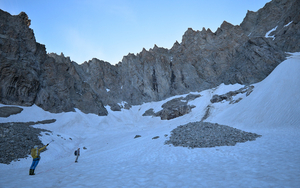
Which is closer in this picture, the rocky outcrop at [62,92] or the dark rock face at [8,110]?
the dark rock face at [8,110]

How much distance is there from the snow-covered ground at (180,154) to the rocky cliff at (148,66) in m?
8.11

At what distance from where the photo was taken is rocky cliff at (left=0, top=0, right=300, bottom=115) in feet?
161

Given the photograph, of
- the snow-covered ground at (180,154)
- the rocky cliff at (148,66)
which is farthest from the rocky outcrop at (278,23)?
the snow-covered ground at (180,154)

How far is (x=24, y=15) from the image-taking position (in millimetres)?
56562

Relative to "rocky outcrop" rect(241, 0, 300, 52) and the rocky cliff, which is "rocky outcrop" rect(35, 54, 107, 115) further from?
"rocky outcrop" rect(241, 0, 300, 52)

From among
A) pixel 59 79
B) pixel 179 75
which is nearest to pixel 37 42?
pixel 59 79

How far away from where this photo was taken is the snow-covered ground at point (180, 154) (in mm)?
6547

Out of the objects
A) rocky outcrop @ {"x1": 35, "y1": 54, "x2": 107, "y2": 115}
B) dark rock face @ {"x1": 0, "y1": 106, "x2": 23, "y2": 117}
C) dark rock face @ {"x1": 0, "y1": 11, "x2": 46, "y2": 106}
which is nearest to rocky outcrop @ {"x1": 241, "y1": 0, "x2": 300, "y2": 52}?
rocky outcrop @ {"x1": 35, "y1": 54, "x2": 107, "y2": 115}

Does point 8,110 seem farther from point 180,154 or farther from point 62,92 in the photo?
point 180,154

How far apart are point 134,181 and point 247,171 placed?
204 inches

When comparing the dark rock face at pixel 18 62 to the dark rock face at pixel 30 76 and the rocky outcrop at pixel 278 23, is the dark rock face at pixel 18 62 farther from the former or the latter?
the rocky outcrop at pixel 278 23

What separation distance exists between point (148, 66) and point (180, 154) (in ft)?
274

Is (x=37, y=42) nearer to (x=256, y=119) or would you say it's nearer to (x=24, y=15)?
(x=24, y=15)

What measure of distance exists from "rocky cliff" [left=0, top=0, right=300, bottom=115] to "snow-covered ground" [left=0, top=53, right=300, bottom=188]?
26.6 ft
